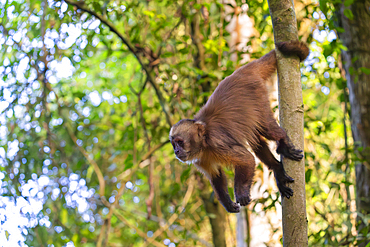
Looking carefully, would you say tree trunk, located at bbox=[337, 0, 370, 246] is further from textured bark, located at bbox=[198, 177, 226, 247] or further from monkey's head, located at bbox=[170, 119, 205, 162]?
monkey's head, located at bbox=[170, 119, 205, 162]

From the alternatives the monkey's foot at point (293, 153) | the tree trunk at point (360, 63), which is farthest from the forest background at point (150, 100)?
the monkey's foot at point (293, 153)

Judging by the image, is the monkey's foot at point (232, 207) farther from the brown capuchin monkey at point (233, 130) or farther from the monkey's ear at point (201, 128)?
the monkey's ear at point (201, 128)

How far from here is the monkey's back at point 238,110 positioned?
351 centimetres

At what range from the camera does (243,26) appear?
6285 millimetres

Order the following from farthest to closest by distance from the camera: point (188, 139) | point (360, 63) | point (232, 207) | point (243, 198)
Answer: point (360, 63), point (188, 139), point (232, 207), point (243, 198)

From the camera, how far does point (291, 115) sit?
9.36ft

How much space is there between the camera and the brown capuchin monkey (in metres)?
3.41

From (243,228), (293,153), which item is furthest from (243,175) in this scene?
(243,228)

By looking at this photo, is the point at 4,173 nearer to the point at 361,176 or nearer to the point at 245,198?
the point at 245,198

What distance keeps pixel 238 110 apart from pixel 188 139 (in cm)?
60

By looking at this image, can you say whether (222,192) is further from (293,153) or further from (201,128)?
(293,153)

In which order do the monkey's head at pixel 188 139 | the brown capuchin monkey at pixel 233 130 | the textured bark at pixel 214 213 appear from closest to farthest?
1. the brown capuchin monkey at pixel 233 130
2. the monkey's head at pixel 188 139
3. the textured bark at pixel 214 213

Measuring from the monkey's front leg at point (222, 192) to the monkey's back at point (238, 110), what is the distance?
1.30 ft

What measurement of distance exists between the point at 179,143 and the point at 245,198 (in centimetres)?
89
